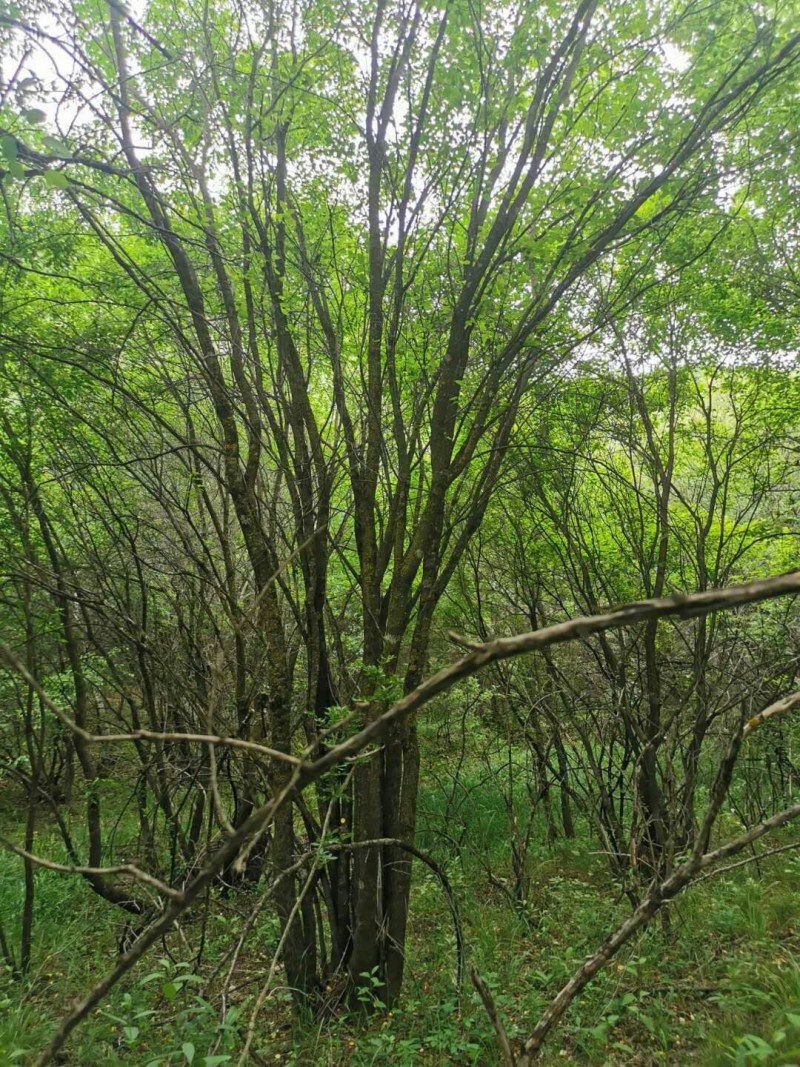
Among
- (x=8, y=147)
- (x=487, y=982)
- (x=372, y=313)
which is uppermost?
(x=372, y=313)

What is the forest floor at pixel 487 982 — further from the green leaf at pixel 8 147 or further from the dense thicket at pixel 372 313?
the green leaf at pixel 8 147

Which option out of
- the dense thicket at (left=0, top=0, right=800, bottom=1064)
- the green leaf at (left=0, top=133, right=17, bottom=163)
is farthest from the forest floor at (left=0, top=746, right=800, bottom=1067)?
the green leaf at (left=0, top=133, right=17, bottom=163)

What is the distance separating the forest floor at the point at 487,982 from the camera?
9.43 ft

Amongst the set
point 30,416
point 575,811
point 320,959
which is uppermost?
point 30,416

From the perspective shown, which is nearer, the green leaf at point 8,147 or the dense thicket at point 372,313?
the green leaf at point 8,147

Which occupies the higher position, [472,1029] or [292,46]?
[292,46]

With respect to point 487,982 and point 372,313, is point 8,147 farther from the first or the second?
point 487,982

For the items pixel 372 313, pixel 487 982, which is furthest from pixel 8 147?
pixel 487 982

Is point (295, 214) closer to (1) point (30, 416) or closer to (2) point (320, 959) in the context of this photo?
(1) point (30, 416)

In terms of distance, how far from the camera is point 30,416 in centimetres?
454

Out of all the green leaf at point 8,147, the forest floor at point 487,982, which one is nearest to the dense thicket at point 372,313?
the forest floor at point 487,982

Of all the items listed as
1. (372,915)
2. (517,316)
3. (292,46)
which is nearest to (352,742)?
(517,316)

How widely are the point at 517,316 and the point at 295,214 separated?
6.06 feet

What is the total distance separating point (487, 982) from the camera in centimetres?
380
